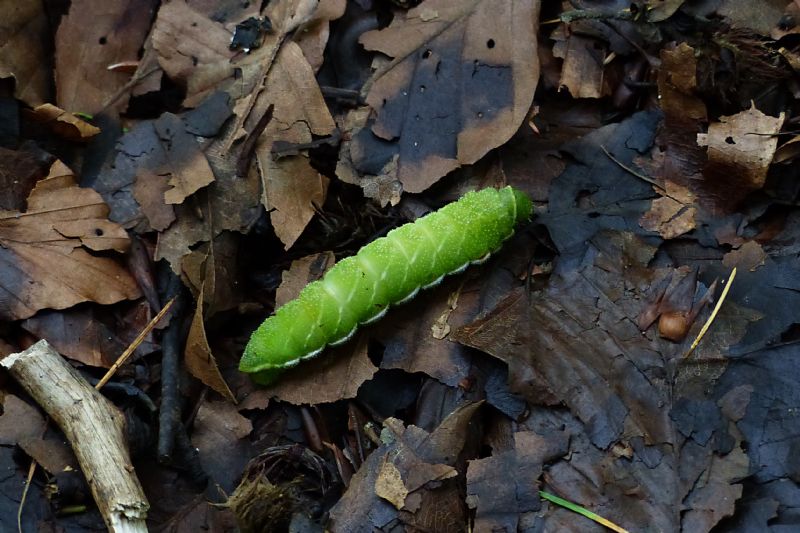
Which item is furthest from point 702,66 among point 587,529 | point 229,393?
point 229,393

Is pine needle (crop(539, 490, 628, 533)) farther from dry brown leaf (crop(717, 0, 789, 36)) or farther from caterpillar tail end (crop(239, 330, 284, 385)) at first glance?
dry brown leaf (crop(717, 0, 789, 36))

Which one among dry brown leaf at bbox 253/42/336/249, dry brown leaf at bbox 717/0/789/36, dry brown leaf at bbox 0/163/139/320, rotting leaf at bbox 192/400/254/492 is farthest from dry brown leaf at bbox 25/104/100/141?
dry brown leaf at bbox 717/0/789/36

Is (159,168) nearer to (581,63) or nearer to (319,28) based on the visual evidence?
(319,28)

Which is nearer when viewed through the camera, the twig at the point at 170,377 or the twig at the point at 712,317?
the twig at the point at 712,317

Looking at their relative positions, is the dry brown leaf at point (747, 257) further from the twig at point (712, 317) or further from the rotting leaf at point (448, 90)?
the rotting leaf at point (448, 90)

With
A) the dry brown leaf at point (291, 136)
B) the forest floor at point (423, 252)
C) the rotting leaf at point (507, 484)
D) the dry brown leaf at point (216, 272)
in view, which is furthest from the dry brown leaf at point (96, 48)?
the rotting leaf at point (507, 484)

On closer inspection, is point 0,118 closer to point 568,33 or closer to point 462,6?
point 462,6
